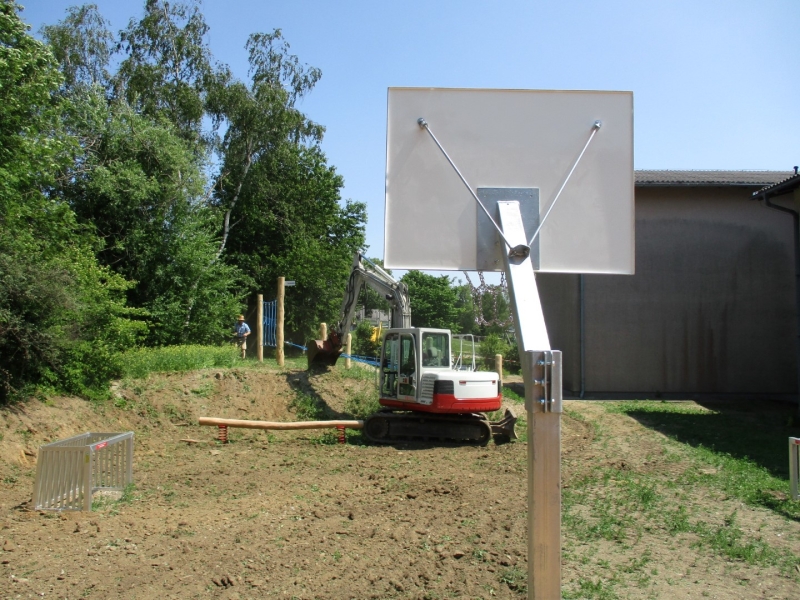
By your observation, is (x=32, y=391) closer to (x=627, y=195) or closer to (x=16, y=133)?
(x=16, y=133)

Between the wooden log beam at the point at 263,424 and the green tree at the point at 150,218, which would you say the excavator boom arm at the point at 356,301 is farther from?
the green tree at the point at 150,218

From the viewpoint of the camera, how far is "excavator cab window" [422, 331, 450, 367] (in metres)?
13.1

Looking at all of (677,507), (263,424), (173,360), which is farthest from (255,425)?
(677,507)

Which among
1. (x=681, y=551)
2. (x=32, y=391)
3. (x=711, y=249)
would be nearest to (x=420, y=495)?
(x=681, y=551)

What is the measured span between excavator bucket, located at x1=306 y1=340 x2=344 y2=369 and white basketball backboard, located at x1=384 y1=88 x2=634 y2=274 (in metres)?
12.4

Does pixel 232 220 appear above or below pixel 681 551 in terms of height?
above

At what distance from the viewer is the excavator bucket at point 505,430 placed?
42.9 feet

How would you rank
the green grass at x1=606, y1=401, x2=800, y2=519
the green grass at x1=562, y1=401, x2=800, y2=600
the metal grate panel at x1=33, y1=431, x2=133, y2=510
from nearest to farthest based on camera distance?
the green grass at x1=562, y1=401, x2=800, y2=600, the metal grate panel at x1=33, y1=431, x2=133, y2=510, the green grass at x1=606, y1=401, x2=800, y2=519

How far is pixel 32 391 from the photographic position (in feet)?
36.3

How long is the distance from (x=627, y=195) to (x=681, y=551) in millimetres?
4006

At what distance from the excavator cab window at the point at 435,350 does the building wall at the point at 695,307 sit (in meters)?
7.69

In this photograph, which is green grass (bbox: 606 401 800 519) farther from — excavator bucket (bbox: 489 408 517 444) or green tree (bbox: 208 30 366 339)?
green tree (bbox: 208 30 366 339)

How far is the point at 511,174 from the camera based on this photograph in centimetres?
431

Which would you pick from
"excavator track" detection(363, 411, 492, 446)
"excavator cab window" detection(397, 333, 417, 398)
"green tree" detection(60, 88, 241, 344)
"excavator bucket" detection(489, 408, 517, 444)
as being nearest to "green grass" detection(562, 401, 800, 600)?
"excavator bucket" detection(489, 408, 517, 444)
